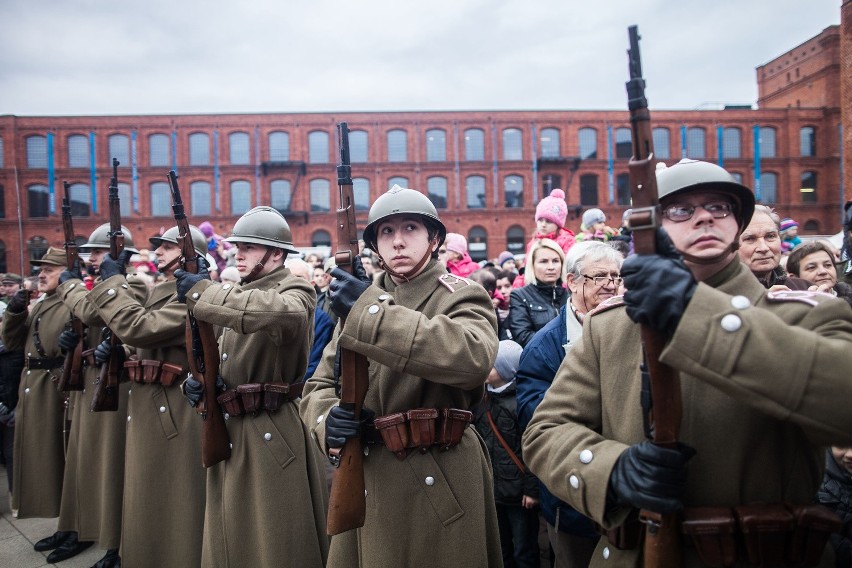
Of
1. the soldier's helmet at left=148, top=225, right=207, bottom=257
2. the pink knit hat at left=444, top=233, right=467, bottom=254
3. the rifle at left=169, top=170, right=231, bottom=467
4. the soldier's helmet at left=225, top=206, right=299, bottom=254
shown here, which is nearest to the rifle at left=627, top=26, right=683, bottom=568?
the rifle at left=169, top=170, right=231, bottom=467

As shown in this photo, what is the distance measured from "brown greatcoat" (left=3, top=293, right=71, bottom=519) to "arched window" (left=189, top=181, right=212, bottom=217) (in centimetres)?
3666

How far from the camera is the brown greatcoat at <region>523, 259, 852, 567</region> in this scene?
1.49 m

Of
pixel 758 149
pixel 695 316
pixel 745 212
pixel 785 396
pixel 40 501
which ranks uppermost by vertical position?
pixel 758 149

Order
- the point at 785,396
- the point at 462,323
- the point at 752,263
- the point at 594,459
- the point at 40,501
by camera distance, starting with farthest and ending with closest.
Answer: the point at 40,501, the point at 752,263, the point at 462,323, the point at 594,459, the point at 785,396

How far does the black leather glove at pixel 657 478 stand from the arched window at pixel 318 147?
135 feet

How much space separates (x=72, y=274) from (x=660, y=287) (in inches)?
218

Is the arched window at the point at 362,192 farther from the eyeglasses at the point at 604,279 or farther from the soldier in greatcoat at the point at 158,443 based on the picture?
the eyeglasses at the point at 604,279

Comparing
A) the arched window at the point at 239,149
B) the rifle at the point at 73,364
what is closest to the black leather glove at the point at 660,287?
the rifle at the point at 73,364

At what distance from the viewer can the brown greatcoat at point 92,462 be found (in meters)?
4.65

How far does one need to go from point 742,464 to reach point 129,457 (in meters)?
4.19

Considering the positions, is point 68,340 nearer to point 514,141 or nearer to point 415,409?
point 415,409

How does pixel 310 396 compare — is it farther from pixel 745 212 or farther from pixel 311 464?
pixel 745 212

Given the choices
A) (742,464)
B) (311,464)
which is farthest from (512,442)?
(742,464)

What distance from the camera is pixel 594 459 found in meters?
1.86
